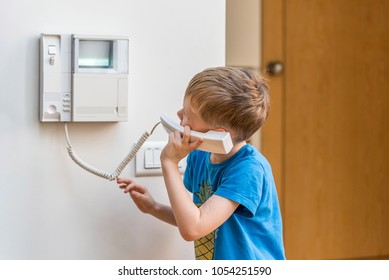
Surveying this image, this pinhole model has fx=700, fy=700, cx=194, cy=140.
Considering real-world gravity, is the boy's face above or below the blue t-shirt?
above

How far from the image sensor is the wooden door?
10.0ft

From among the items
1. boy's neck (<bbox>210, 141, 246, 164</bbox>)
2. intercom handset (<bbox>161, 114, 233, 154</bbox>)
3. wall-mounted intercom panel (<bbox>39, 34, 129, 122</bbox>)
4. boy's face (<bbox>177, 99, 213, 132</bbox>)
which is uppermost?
wall-mounted intercom panel (<bbox>39, 34, 129, 122</bbox>)

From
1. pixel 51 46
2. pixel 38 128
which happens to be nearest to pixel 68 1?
pixel 51 46

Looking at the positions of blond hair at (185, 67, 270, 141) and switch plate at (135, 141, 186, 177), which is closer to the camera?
blond hair at (185, 67, 270, 141)

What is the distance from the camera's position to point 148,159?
161 cm

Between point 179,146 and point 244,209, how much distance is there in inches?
7.6

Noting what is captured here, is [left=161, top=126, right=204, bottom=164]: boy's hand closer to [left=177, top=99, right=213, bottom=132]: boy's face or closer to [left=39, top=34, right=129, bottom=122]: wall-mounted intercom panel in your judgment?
[left=177, top=99, right=213, bottom=132]: boy's face

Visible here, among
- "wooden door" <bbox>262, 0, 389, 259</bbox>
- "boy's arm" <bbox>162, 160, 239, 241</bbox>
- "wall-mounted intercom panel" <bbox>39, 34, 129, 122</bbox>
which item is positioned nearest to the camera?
"boy's arm" <bbox>162, 160, 239, 241</bbox>

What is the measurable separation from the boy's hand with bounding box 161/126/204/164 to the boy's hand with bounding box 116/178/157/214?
169 millimetres

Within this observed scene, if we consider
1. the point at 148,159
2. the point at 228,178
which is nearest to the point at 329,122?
the point at 148,159

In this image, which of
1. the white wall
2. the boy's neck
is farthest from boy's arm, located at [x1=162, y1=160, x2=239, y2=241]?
the white wall

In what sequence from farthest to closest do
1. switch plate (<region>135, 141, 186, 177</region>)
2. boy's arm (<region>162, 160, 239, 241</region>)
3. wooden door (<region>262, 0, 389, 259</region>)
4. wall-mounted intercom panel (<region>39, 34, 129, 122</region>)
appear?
wooden door (<region>262, 0, 389, 259</region>) → switch plate (<region>135, 141, 186, 177</region>) → wall-mounted intercom panel (<region>39, 34, 129, 122</region>) → boy's arm (<region>162, 160, 239, 241</region>)

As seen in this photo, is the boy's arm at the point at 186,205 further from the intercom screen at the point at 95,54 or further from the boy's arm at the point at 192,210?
the intercom screen at the point at 95,54
